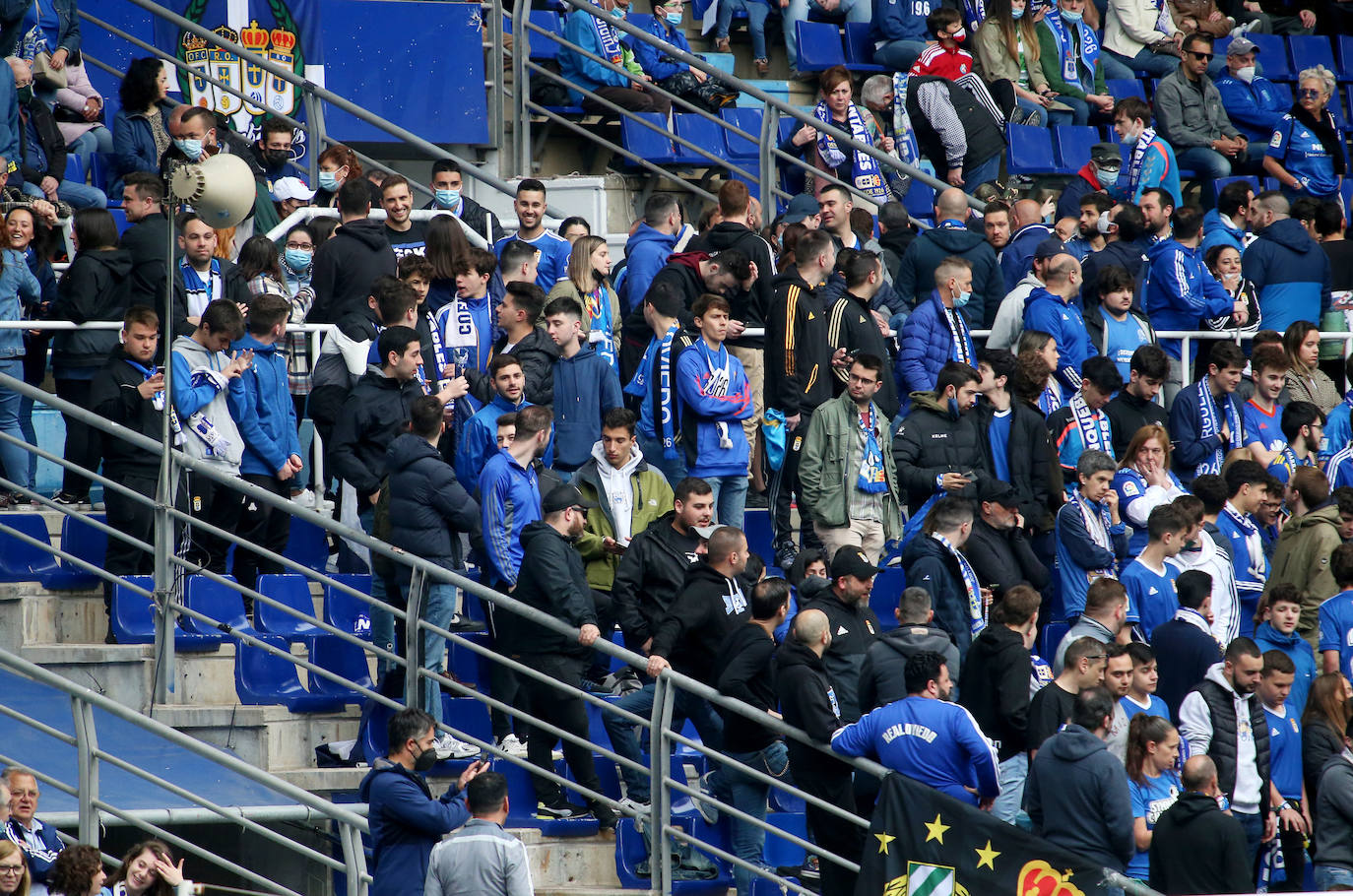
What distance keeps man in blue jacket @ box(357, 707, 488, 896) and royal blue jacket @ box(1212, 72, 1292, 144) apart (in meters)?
12.1

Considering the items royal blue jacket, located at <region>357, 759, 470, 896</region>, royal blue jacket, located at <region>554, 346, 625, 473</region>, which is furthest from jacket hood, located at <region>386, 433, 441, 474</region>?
royal blue jacket, located at <region>357, 759, 470, 896</region>

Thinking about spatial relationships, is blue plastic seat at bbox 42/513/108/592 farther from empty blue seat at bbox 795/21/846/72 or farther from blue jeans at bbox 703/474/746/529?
empty blue seat at bbox 795/21/846/72

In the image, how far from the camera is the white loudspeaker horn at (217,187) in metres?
8.95

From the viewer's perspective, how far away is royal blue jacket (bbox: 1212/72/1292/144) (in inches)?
701

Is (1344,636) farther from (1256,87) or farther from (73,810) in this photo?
(1256,87)

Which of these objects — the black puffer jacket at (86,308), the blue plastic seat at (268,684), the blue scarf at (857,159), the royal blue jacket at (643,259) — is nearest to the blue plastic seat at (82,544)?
the black puffer jacket at (86,308)

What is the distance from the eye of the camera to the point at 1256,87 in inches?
710

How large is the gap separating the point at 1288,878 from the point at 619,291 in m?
5.14

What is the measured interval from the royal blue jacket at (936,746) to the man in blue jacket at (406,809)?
1594 millimetres

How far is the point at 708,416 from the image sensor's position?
35.1 feet

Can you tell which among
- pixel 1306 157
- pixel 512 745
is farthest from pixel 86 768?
pixel 1306 157

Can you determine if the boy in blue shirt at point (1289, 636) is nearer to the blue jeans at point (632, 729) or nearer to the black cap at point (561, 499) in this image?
the blue jeans at point (632, 729)

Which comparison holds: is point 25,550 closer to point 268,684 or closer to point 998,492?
point 268,684

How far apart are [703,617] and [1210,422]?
179 inches
